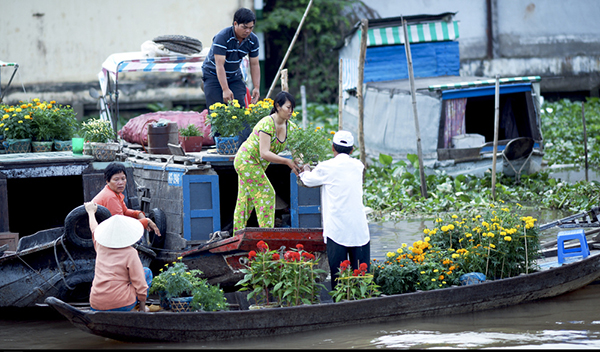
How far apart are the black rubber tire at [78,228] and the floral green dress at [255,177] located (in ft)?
4.41

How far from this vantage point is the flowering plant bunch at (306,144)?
6250mm

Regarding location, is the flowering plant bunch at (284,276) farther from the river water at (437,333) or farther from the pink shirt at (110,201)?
the pink shirt at (110,201)

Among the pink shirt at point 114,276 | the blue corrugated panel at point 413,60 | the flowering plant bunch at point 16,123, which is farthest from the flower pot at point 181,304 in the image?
the blue corrugated panel at point 413,60

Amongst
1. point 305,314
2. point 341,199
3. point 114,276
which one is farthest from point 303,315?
point 114,276

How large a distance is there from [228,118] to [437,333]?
9.91 ft

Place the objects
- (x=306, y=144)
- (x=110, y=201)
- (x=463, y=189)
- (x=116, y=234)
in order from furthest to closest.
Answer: (x=463, y=189)
(x=306, y=144)
(x=110, y=201)
(x=116, y=234)

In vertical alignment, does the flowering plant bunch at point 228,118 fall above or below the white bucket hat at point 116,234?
above

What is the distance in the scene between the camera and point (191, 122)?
28.0 ft

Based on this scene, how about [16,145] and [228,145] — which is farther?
[16,145]

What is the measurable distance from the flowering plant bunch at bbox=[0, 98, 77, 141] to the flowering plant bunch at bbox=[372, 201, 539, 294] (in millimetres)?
4118

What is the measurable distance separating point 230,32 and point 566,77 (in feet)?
49.1

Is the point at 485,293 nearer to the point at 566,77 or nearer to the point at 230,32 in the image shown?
the point at 230,32

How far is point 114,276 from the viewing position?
16.5ft

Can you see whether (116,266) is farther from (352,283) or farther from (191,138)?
(191,138)
